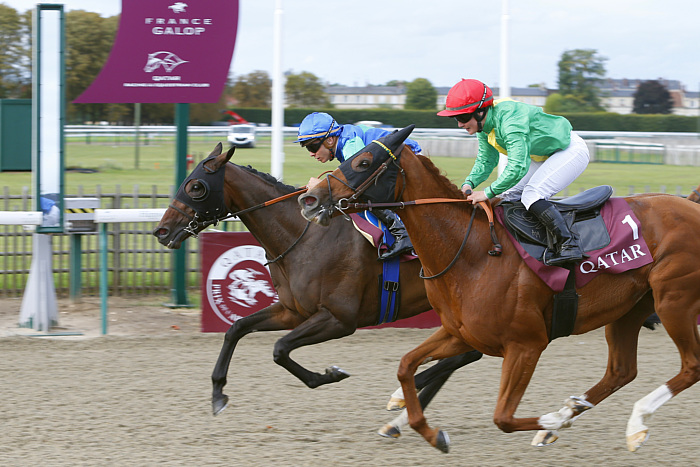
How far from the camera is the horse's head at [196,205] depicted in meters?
5.05

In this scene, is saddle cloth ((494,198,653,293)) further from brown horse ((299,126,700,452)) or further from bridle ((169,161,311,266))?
bridle ((169,161,311,266))

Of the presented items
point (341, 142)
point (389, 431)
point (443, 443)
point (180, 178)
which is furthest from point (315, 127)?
point (180, 178)

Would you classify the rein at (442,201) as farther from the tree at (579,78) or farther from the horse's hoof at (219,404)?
the tree at (579,78)

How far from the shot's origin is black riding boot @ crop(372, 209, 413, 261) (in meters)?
5.06

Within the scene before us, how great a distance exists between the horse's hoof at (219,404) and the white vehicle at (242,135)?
20374 millimetres

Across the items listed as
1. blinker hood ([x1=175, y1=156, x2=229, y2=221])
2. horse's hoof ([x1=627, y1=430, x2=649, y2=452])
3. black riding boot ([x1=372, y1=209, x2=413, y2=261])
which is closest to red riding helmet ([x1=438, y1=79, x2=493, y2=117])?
black riding boot ([x1=372, y1=209, x2=413, y2=261])

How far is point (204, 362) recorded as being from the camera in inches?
243

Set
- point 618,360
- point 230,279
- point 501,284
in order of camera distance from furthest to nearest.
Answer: point 230,279 → point 618,360 → point 501,284

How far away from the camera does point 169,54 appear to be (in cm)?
746

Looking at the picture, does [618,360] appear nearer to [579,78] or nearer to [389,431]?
[389,431]

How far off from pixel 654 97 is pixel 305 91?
15.4 meters

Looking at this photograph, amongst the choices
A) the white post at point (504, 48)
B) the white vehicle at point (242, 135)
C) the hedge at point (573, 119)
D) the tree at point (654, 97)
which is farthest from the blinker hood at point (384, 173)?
the tree at point (654, 97)

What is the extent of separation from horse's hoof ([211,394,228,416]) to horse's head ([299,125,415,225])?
1.62 m

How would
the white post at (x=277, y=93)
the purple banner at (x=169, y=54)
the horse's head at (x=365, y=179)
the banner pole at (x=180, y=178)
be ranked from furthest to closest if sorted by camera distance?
the white post at (x=277, y=93) < the banner pole at (x=180, y=178) < the purple banner at (x=169, y=54) < the horse's head at (x=365, y=179)
